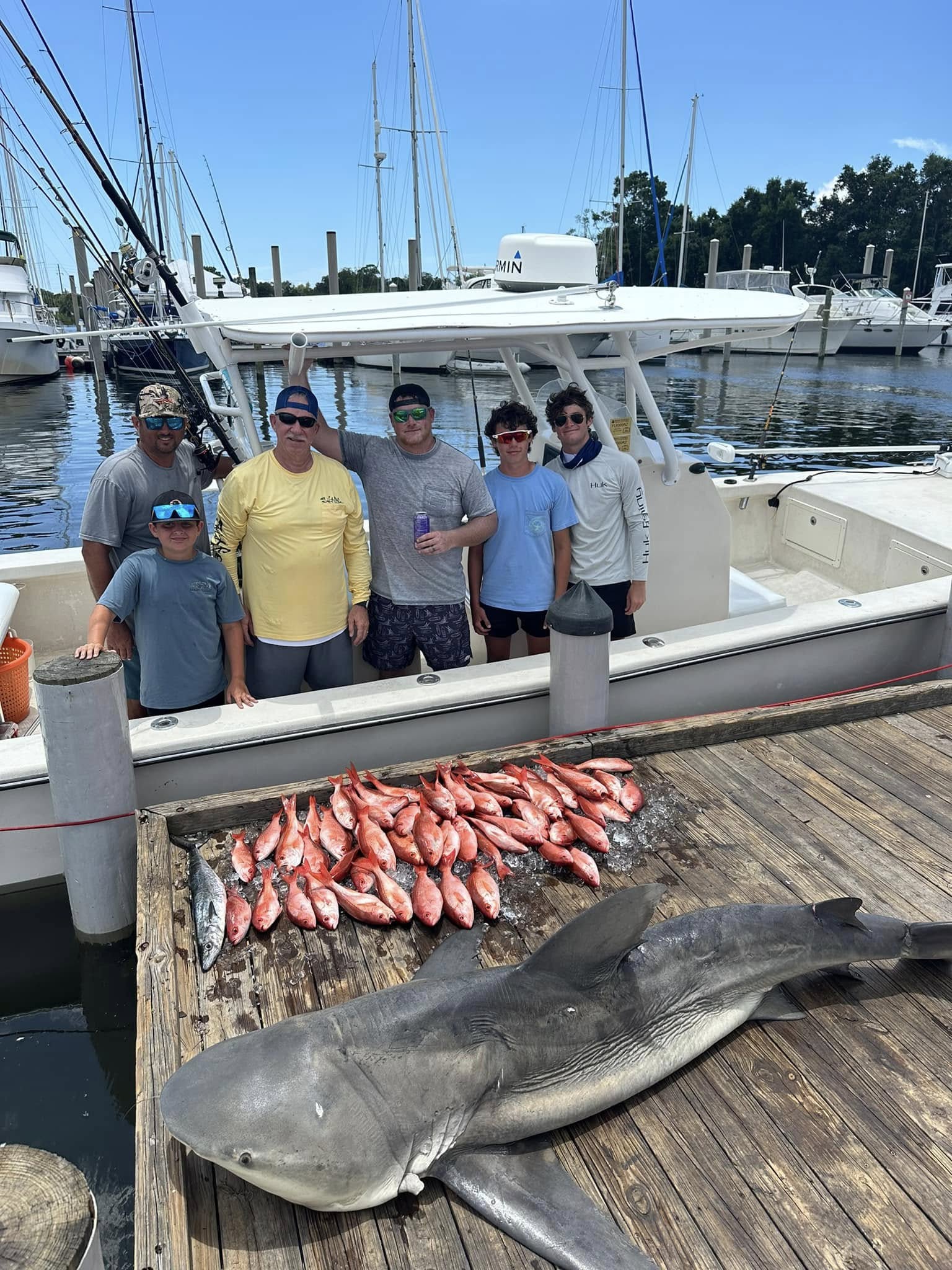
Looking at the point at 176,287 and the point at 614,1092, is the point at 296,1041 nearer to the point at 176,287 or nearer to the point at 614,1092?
the point at 614,1092

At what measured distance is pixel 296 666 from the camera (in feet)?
14.1

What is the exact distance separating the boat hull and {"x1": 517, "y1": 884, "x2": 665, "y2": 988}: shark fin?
119 feet

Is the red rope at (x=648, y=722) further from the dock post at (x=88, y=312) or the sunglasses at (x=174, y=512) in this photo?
the dock post at (x=88, y=312)

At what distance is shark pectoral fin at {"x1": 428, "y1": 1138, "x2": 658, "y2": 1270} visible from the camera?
1987 millimetres

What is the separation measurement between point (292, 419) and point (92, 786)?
1.83 metres

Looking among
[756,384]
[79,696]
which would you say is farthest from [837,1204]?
[756,384]

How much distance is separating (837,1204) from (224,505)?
11.4 feet

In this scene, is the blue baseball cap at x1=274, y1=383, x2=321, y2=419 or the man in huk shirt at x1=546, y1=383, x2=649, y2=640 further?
the man in huk shirt at x1=546, y1=383, x2=649, y2=640

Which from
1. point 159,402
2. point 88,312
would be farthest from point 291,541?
point 88,312

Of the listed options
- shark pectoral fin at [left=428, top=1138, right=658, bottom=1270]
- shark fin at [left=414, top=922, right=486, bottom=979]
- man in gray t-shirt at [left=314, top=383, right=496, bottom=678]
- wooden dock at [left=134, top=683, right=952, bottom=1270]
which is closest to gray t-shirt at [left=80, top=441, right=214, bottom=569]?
man in gray t-shirt at [left=314, top=383, right=496, bottom=678]

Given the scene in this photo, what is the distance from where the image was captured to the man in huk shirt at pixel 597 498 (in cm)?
466

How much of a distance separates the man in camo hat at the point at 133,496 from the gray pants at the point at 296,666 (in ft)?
1.87

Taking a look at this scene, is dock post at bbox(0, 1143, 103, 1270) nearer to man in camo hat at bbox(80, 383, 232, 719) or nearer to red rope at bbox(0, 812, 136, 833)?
red rope at bbox(0, 812, 136, 833)

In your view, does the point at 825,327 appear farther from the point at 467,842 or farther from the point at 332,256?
the point at 467,842
